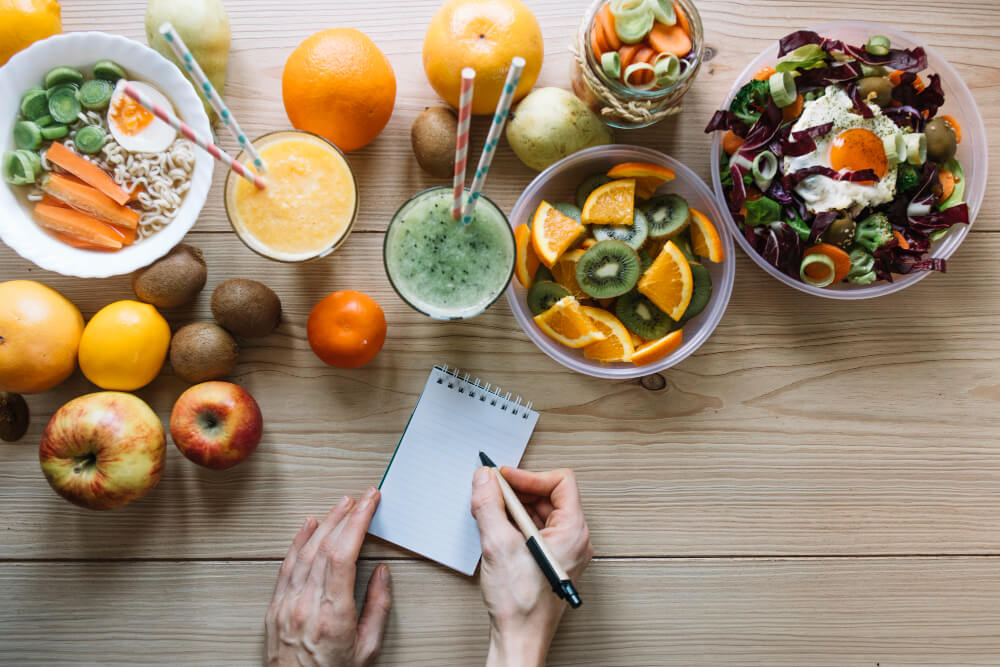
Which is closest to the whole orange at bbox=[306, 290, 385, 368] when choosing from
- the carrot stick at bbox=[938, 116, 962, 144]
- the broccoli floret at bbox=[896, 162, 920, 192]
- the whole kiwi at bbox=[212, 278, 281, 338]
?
the whole kiwi at bbox=[212, 278, 281, 338]

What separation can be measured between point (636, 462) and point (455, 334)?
39cm

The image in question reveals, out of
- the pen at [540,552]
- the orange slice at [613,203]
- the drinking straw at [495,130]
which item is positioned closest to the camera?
the drinking straw at [495,130]

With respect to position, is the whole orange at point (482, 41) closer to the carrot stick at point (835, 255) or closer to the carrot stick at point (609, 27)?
the carrot stick at point (609, 27)

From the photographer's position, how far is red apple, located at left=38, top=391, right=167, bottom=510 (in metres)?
0.99

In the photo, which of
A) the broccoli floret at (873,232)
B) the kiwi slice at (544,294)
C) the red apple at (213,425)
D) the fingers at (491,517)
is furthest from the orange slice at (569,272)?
the red apple at (213,425)

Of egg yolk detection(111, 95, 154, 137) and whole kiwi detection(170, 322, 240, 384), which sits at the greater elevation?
egg yolk detection(111, 95, 154, 137)

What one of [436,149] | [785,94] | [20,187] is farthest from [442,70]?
[20,187]

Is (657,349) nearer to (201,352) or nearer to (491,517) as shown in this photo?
(491,517)

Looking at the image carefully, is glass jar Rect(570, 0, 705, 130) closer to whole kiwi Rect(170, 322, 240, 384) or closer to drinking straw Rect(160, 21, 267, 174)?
drinking straw Rect(160, 21, 267, 174)

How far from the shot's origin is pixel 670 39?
100 cm

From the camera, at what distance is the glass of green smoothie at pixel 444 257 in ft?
3.22

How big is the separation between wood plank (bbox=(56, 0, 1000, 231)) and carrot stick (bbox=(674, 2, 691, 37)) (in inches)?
5.8

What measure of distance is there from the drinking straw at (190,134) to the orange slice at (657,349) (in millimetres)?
628

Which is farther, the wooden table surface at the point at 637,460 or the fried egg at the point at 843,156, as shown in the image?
the wooden table surface at the point at 637,460
